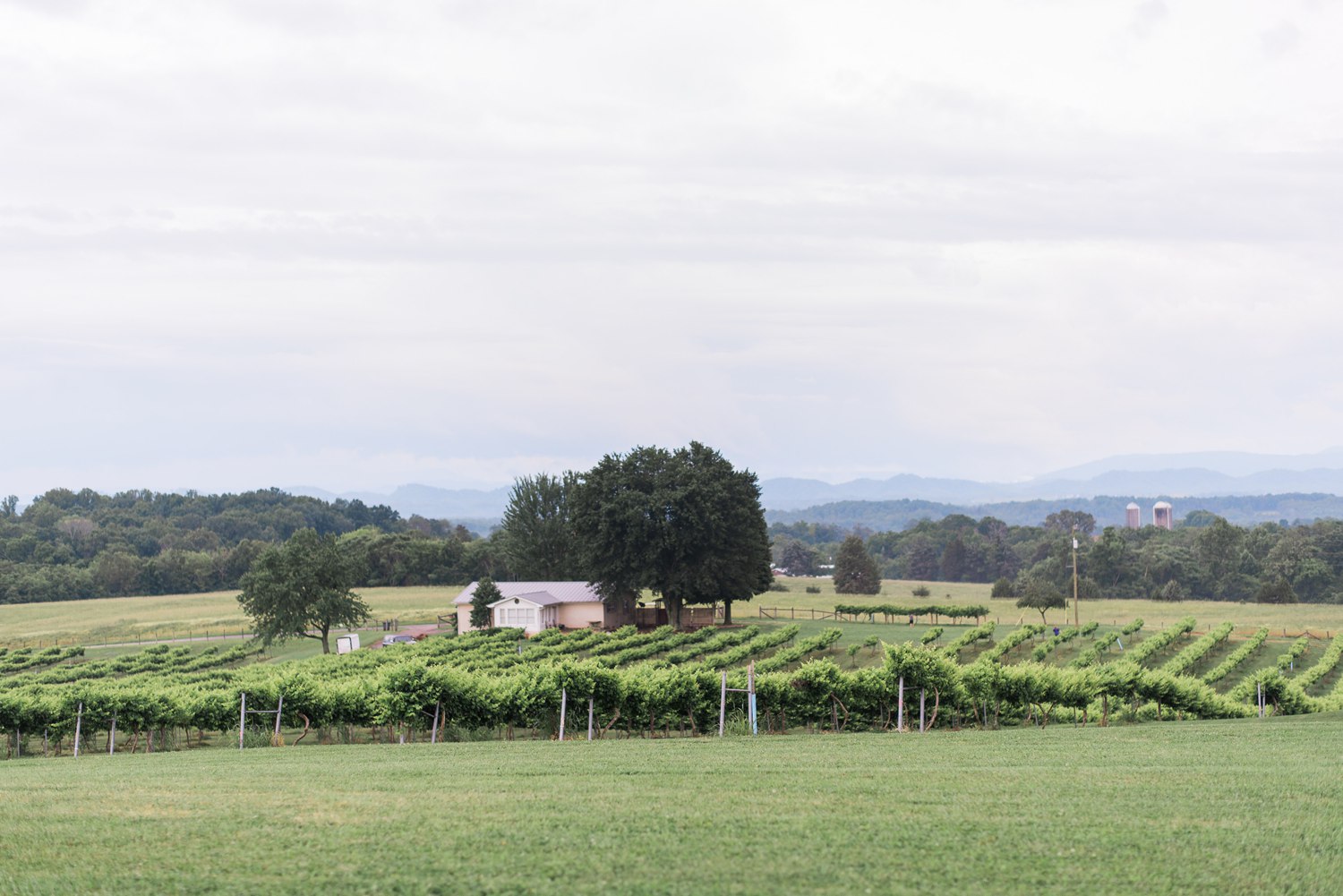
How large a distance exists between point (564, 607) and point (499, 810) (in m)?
62.2

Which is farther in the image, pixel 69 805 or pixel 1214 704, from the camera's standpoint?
pixel 1214 704

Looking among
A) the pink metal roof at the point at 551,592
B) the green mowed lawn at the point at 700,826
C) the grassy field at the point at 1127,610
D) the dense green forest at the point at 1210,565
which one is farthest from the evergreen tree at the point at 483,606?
the green mowed lawn at the point at 700,826

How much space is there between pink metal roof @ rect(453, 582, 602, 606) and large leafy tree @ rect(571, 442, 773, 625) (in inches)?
73.0

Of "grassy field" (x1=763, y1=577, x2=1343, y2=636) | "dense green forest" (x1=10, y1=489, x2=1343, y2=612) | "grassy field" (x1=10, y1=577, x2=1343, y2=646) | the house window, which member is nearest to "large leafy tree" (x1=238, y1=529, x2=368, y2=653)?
the house window

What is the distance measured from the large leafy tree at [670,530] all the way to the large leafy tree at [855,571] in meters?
34.8

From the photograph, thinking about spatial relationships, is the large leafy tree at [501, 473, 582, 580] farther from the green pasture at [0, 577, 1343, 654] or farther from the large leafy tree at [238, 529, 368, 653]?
the large leafy tree at [238, 529, 368, 653]

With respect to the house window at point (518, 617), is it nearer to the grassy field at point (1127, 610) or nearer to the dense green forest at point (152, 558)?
the grassy field at point (1127, 610)

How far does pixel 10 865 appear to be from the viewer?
12.0 meters

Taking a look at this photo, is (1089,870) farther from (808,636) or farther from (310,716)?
(808,636)

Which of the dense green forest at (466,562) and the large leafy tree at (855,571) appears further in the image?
the dense green forest at (466,562)

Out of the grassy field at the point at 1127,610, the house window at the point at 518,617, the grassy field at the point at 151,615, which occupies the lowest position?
the grassy field at the point at 151,615

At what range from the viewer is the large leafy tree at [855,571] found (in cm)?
10875

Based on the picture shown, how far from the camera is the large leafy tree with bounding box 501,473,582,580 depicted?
3615 inches

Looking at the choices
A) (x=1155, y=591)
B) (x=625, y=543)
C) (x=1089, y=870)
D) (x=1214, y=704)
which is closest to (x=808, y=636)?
(x=625, y=543)
